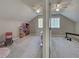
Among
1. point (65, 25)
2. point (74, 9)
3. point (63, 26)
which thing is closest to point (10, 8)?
point (74, 9)

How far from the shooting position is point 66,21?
9.63 meters

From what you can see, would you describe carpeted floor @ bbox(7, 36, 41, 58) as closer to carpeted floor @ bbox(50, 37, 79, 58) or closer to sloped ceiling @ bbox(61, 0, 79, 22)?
carpeted floor @ bbox(50, 37, 79, 58)

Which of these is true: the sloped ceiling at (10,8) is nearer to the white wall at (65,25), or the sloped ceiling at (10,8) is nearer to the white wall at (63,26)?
the white wall at (63,26)

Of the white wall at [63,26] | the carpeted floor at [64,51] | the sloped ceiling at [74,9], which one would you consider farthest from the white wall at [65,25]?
the carpeted floor at [64,51]

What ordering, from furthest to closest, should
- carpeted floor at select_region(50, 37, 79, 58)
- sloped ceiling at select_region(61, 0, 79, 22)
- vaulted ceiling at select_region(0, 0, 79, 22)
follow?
sloped ceiling at select_region(61, 0, 79, 22), vaulted ceiling at select_region(0, 0, 79, 22), carpeted floor at select_region(50, 37, 79, 58)

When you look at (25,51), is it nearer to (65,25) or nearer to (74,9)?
(74,9)

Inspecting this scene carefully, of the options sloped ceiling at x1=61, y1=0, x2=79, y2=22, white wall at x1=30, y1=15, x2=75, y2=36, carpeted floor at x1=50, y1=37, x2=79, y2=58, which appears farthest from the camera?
white wall at x1=30, y1=15, x2=75, y2=36

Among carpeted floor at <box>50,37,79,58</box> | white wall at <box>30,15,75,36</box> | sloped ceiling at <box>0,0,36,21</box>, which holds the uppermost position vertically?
sloped ceiling at <box>0,0,36,21</box>

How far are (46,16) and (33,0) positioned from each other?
2.47m

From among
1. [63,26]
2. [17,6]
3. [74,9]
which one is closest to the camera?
[17,6]

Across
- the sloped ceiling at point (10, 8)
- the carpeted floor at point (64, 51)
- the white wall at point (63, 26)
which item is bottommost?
the carpeted floor at point (64, 51)

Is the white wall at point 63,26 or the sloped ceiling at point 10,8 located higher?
the sloped ceiling at point 10,8

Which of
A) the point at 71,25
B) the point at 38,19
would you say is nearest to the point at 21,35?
the point at 38,19

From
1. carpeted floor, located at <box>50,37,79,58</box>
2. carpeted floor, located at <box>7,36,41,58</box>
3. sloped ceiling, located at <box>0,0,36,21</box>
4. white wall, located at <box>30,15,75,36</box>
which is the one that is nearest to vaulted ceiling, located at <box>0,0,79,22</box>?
sloped ceiling, located at <box>0,0,36,21</box>
